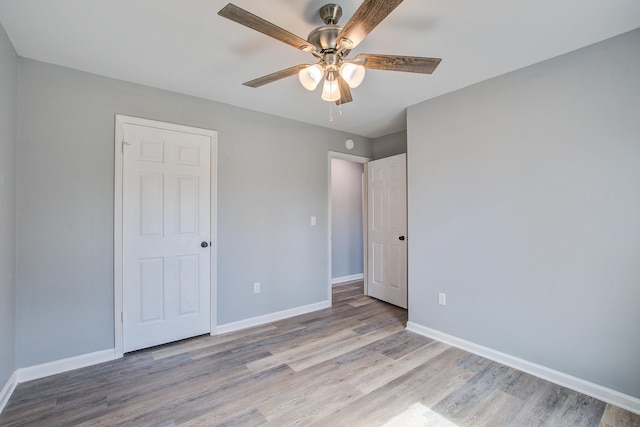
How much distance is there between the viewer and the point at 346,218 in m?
5.43

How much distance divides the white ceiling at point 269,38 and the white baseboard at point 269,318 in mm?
2428

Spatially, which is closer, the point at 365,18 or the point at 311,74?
the point at 365,18

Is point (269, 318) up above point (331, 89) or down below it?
below

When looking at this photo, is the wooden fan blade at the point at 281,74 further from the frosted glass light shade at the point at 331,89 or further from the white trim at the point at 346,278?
the white trim at the point at 346,278

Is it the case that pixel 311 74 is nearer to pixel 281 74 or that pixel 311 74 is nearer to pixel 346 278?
pixel 281 74

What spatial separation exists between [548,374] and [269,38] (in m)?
3.18

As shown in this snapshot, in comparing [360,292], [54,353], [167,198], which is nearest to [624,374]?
[360,292]

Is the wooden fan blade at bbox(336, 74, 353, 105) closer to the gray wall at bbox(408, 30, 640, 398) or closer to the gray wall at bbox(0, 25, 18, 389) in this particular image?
the gray wall at bbox(408, 30, 640, 398)

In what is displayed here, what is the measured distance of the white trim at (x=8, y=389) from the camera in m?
1.87

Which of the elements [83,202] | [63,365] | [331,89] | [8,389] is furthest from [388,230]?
[8,389]

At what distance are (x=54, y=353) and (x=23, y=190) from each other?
1.29m

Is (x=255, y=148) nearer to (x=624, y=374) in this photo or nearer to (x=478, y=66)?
(x=478, y=66)

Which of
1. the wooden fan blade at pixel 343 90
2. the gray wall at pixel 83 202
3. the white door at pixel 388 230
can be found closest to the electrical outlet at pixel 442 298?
the white door at pixel 388 230

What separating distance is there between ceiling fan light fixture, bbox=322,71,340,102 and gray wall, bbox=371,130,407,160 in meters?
2.30
